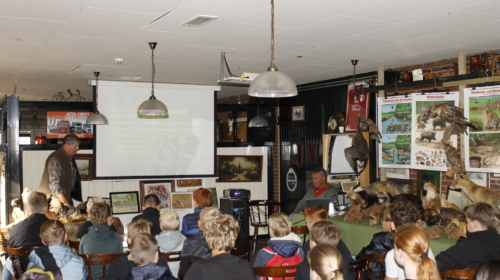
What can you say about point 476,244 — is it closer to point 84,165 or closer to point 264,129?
point 264,129

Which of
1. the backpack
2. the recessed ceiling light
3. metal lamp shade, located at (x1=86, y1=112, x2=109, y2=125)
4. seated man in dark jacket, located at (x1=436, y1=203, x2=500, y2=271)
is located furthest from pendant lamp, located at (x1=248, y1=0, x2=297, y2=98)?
metal lamp shade, located at (x1=86, y1=112, x2=109, y2=125)

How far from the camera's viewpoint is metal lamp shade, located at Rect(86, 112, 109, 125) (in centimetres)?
688

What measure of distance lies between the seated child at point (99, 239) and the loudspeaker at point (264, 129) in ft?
16.6

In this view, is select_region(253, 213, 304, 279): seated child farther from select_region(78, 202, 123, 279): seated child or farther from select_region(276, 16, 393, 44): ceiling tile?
select_region(276, 16, 393, 44): ceiling tile

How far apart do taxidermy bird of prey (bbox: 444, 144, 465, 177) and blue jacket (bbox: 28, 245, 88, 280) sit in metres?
3.99

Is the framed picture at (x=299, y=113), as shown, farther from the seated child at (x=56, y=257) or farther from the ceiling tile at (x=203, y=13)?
the seated child at (x=56, y=257)

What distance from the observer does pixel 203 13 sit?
402 centimetres

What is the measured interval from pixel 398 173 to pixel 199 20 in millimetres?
3807

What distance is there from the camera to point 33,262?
323 centimetres

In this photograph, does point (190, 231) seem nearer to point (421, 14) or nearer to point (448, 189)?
point (421, 14)

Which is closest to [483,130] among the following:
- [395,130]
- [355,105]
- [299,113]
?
[395,130]

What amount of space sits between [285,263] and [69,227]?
2.50 m

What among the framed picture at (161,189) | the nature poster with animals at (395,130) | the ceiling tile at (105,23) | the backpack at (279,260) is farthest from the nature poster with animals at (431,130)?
the framed picture at (161,189)

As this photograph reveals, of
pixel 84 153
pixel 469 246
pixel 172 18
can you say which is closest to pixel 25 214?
pixel 84 153
